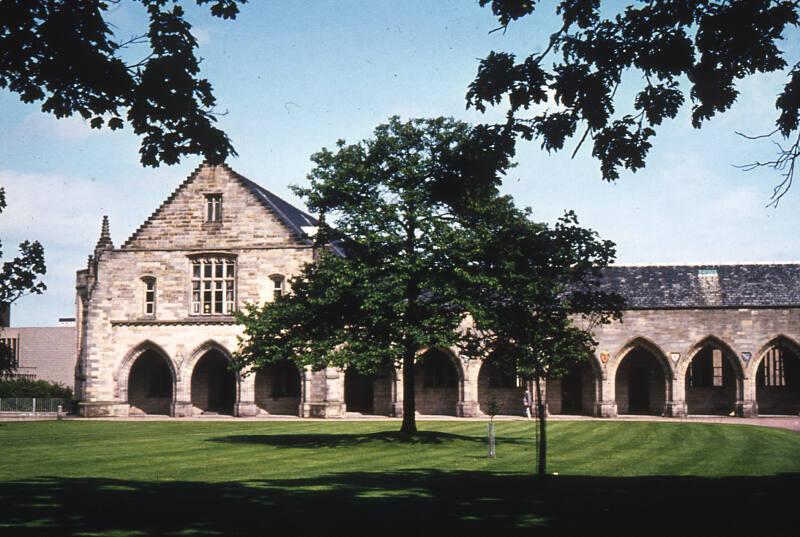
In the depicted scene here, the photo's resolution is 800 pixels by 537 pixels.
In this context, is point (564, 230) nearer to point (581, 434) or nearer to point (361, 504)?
point (361, 504)

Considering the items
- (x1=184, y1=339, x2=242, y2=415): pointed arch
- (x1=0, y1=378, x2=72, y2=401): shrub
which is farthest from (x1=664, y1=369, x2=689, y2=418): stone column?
(x1=0, y1=378, x2=72, y2=401): shrub

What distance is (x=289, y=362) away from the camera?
1767 inches

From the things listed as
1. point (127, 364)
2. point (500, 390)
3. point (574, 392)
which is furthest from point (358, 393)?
point (127, 364)

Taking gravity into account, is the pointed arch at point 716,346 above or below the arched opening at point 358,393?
above

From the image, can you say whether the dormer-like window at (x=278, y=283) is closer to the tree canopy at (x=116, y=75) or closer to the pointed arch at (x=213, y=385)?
the pointed arch at (x=213, y=385)

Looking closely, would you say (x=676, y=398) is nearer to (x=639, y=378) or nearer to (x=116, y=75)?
(x=639, y=378)

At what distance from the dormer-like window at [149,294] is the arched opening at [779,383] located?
96.7 ft

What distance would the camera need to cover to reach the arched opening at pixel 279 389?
45.1 metres

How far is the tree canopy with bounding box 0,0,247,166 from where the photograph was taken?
1129 cm

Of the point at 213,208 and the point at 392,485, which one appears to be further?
the point at 213,208

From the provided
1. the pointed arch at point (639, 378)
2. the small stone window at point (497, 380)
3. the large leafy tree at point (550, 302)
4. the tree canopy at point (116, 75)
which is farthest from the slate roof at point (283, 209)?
the tree canopy at point (116, 75)

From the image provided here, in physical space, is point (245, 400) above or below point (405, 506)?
below

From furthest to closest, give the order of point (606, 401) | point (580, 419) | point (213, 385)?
point (213, 385) < point (606, 401) < point (580, 419)

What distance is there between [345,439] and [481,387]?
19.3m
